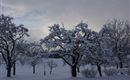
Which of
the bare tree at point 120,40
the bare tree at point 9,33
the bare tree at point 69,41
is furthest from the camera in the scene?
the bare tree at point 120,40

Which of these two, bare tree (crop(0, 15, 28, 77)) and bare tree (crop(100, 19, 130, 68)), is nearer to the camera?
bare tree (crop(0, 15, 28, 77))

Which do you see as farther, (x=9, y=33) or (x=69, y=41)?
(x=9, y=33)

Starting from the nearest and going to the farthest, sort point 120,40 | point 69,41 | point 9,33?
point 69,41
point 9,33
point 120,40

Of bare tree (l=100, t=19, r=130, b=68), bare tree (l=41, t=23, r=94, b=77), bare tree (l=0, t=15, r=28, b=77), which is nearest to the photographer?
bare tree (l=41, t=23, r=94, b=77)

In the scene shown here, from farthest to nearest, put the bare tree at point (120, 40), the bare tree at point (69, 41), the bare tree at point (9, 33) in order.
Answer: the bare tree at point (120, 40) < the bare tree at point (9, 33) < the bare tree at point (69, 41)

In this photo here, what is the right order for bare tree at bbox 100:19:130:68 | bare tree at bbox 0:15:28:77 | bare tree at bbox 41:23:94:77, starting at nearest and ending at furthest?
bare tree at bbox 41:23:94:77 → bare tree at bbox 0:15:28:77 → bare tree at bbox 100:19:130:68

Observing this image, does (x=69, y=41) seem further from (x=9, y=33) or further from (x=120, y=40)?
(x=120, y=40)

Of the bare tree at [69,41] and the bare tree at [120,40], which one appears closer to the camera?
the bare tree at [69,41]

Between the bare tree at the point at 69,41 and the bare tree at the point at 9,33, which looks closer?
the bare tree at the point at 69,41

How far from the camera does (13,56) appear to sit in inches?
1839

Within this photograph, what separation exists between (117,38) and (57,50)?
20042mm

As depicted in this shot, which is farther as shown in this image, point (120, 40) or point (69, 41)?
point (120, 40)

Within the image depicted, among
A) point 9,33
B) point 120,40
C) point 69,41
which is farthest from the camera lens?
point 120,40

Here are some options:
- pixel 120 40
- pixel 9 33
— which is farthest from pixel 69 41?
pixel 120 40
